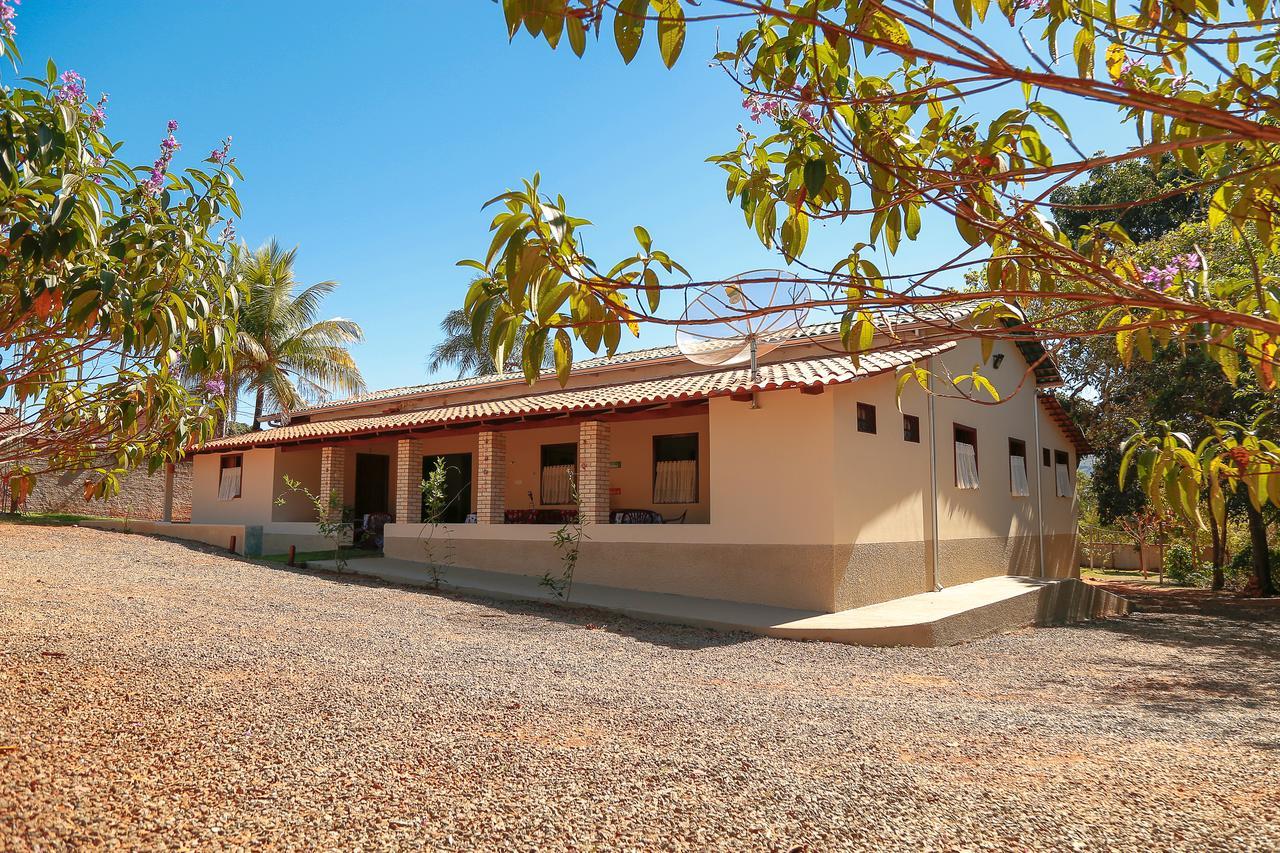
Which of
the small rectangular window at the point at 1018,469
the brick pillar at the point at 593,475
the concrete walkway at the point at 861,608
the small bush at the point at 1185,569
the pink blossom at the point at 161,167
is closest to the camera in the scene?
the pink blossom at the point at 161,167

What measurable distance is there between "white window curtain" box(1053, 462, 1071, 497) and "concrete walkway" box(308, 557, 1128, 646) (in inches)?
152

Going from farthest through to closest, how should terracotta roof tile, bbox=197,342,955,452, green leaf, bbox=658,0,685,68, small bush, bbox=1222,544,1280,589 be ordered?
1. small bush, bbox=1222,544,1280,589
2. terracotta roof tile, bbox=197,342,955,452
3. green leaf, bbox=658,0,685,68

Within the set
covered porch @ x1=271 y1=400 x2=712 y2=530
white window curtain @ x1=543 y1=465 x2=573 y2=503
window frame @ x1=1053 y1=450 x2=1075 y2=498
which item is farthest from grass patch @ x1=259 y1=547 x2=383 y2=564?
window frame @ x1=1053 y1=450 x2=1075 y2=498

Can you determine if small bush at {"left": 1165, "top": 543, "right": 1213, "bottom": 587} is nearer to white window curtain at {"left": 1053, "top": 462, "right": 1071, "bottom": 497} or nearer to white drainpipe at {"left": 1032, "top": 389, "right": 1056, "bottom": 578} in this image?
white window curtain at {"left": 1053, "top": 462, "right": 1071, "bottom": 497}

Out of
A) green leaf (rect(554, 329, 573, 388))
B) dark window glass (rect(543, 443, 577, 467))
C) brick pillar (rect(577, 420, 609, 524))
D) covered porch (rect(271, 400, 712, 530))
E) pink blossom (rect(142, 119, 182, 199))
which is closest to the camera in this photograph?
green leaf (rect(554, 329, 573, 388))

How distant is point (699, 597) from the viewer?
39.1 feet

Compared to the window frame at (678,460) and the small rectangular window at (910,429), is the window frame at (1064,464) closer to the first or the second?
the small rectangular window at (910,429)

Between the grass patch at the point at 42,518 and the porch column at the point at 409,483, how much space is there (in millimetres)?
10031

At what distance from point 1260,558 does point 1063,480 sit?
543cm

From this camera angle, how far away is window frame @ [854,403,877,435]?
458 inches

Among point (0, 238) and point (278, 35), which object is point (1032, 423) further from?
point (0, 238)

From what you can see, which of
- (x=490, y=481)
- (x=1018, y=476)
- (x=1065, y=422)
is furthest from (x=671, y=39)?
(x=1065, y=422)

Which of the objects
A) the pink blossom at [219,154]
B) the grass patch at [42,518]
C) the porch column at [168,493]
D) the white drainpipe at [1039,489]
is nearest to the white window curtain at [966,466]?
the white drainpipe at [1039,489]

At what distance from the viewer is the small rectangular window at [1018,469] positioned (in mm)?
16411
